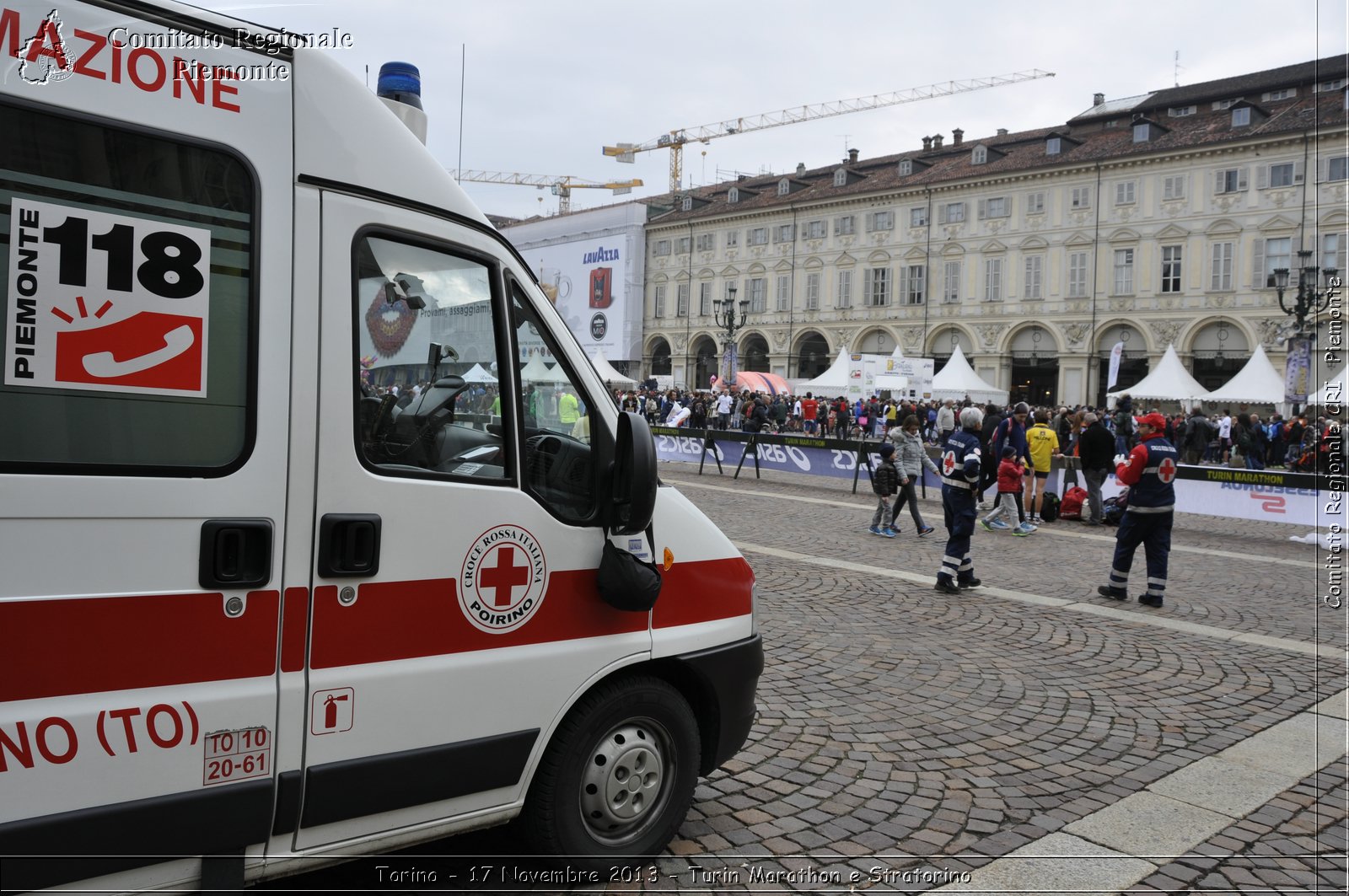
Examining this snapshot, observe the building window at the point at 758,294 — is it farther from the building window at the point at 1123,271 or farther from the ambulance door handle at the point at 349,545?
the ambulance door handle at the point at 349,545

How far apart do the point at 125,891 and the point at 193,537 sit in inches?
33.7

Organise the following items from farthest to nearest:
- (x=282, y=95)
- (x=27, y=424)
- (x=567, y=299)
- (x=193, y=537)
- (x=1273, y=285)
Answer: (x=567, y=299) → (x=1273, y=285) → (x=282, y=95) → (x=193, y=537) → (x=27, y=424)

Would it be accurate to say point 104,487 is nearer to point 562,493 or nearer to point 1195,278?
point 562,493

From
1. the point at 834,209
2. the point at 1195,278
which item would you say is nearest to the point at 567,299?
the point at 834,209

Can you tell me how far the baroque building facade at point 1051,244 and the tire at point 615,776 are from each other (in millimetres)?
39239

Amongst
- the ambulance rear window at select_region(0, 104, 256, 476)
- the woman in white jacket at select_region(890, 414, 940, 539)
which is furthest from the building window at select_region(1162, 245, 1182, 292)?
the ambulance rear window at select_region(0, 104, 256, 476)

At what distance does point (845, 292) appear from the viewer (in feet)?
189

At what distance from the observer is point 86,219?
91.3 inches

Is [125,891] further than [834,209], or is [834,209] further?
[834,209]

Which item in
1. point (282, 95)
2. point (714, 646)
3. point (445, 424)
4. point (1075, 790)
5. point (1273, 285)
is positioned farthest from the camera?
point (1273, 285)

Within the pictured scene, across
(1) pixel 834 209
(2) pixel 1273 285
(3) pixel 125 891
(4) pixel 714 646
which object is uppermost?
(1) pixel 834 209

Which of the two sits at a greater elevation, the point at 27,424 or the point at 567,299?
the point at 567,299

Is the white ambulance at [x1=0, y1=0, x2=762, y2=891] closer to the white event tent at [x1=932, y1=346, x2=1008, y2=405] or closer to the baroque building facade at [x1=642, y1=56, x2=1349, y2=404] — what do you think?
the white event tent at [x1=932, y1=346, x2=1008, y2=405]

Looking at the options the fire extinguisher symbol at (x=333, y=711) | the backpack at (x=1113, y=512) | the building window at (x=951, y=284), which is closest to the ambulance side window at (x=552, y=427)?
the fire extinguisher symbol at (x=333, y=711)
